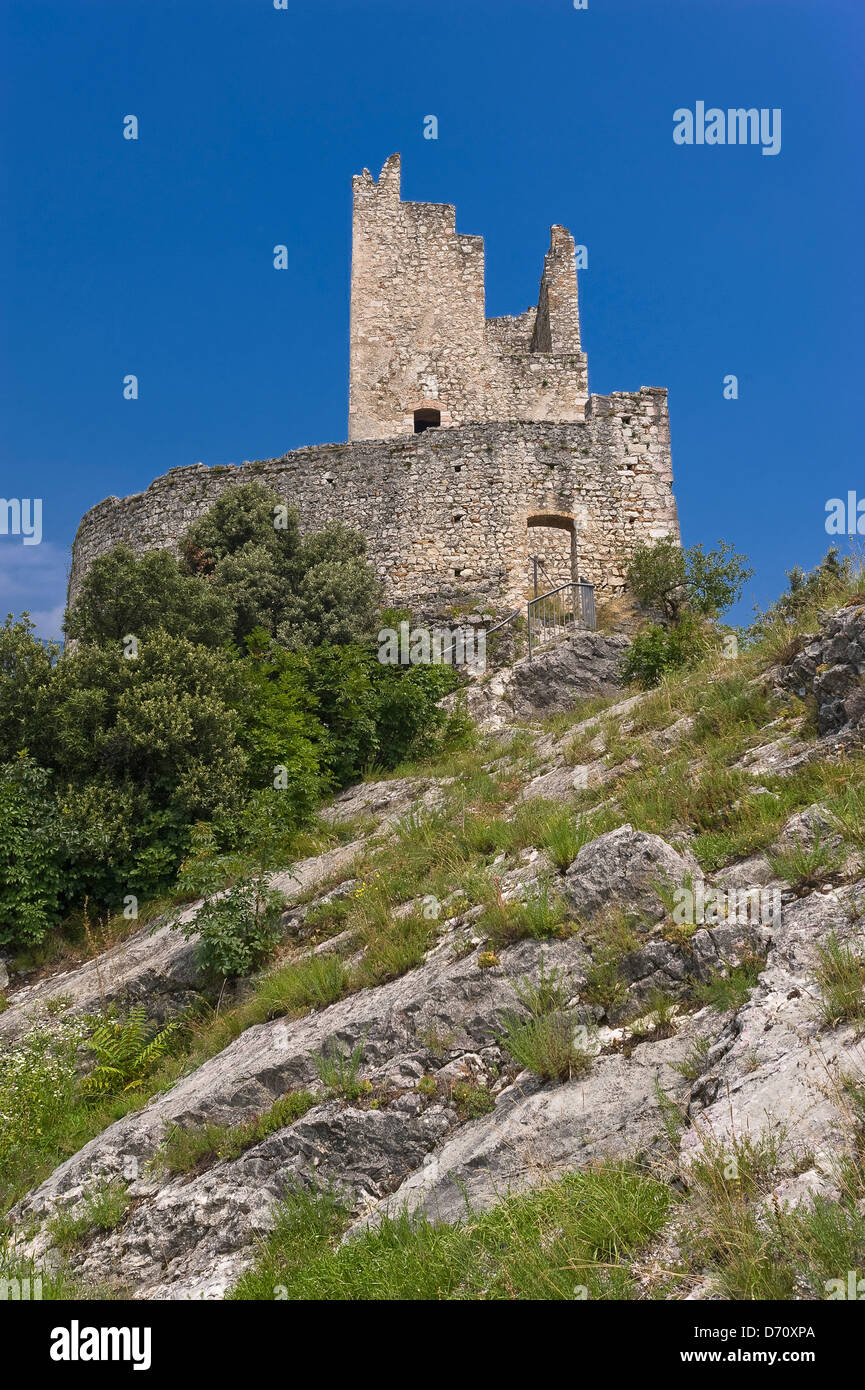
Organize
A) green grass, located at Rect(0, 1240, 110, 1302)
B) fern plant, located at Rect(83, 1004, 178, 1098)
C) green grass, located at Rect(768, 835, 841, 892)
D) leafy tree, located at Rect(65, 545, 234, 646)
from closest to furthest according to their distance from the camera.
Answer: green grass, located at Rect(0, 1240, 110, 1302) → green grass, located at Rect(768, 835, 841, 892) → fern plant, located at Rect(83, 1004, 178, 1098) → leafy tree, located at Rect(65, 545, 234, 646)

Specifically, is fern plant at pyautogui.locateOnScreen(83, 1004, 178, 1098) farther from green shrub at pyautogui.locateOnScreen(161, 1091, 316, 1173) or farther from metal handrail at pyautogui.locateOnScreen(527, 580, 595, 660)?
metal handrail at pyautogui.locateOnScreen(527, 580, 595, 660)

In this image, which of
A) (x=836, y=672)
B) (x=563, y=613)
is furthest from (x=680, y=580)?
(x=836, y=672)

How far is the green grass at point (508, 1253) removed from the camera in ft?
12.5

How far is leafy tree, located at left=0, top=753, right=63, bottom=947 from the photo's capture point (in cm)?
1080

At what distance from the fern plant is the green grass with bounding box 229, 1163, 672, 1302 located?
11.8ft

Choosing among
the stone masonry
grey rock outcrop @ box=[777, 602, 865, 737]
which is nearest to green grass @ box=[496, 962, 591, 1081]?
grey rock outcrop @ box=[777, 602, 865, 737]

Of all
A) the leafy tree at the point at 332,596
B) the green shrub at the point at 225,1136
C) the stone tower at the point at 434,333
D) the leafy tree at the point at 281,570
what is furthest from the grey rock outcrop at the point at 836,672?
the stone tower at the point at 434,333

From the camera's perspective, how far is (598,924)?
20.1ft

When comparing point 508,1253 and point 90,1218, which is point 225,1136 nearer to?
point 90,1218

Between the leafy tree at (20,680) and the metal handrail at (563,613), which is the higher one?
the metal handrail at (563,613)

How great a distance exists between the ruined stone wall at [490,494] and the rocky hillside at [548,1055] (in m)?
8.23

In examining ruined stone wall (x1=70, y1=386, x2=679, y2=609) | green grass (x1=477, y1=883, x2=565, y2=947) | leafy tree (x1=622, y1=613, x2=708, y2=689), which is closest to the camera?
green grass (x1=477, y1=883, x2=565, y2=947)

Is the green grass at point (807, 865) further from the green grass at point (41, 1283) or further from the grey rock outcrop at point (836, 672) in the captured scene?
the green grass at point (41, 1283)
